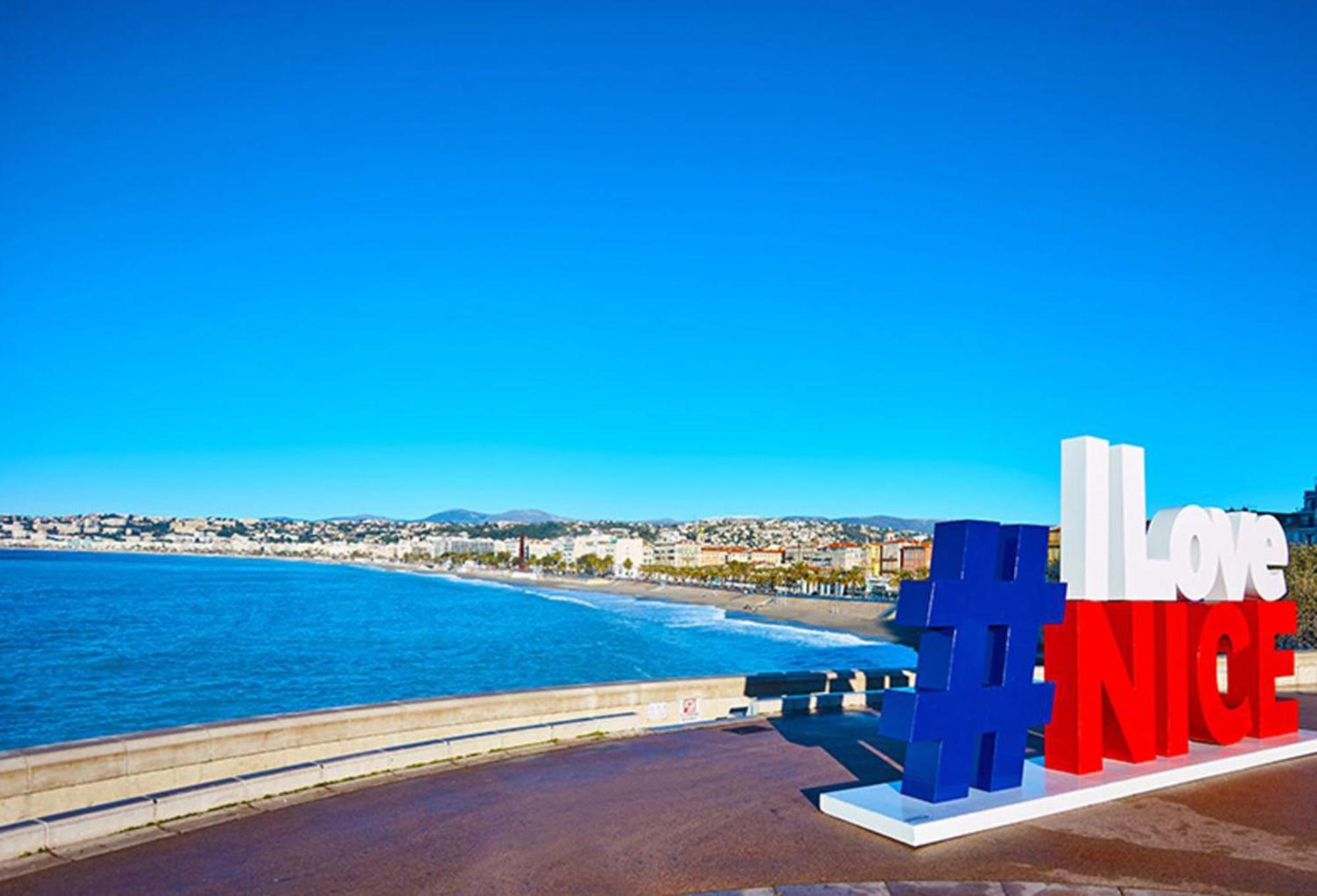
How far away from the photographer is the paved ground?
9.45 metres

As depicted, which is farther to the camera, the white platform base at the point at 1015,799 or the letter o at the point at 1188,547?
the letter o at the point at 1188,547

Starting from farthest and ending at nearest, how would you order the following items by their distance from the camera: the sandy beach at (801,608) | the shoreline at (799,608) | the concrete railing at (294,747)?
1. the sandy beach at (801,608)
2. the shoreline at (799,608)
3. the concrete railing at (294,747)

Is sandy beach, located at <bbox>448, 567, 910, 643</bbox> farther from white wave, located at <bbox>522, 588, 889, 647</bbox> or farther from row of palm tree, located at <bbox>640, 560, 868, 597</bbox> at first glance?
row of palm tree, located at <bbox>640, 560, 868, 597</bbox>

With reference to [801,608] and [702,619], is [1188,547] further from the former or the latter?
[801,608]

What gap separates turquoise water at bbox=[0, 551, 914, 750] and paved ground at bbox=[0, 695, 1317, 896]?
28.8 meters

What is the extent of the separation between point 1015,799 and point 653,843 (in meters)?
4.41

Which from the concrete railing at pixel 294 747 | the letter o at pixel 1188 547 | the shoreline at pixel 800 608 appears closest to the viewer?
the concrete railing at pixel 294 747

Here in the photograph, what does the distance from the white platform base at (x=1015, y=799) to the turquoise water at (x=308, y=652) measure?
3220cm

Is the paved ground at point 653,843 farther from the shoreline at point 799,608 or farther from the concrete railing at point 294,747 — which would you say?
the shoreline at point 799,608

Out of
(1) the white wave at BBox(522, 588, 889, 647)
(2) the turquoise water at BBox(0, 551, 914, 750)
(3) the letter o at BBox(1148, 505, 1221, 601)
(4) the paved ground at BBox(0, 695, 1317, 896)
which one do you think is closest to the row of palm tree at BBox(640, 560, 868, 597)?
(1) the white wave at BBox(522, 588, 889, 647)

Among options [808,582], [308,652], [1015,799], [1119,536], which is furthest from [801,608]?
[1015,799]

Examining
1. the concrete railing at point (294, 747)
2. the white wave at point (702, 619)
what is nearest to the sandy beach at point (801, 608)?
the white wave at point (702, 619)

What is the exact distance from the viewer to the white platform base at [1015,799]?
434 inches

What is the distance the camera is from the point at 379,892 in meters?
9.02
